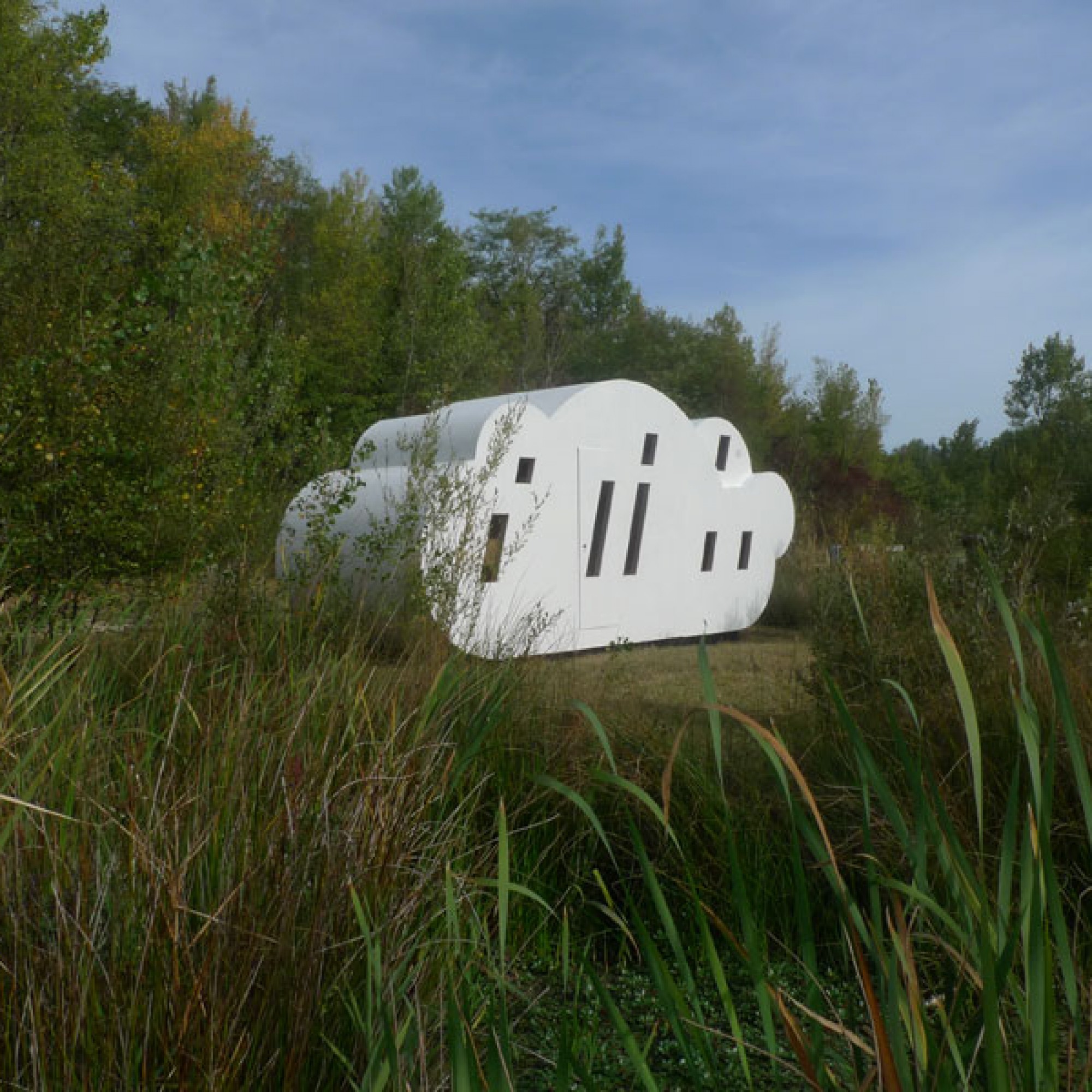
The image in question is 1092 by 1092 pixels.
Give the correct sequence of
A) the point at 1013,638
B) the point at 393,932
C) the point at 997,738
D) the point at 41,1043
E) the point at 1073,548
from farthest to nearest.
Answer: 1. the point at 1073,548
2. the point at 997,738
3. the point at 393,932
4. the point at 41,1043
5. the point at 1013,638

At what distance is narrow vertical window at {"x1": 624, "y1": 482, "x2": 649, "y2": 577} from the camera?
11.6m

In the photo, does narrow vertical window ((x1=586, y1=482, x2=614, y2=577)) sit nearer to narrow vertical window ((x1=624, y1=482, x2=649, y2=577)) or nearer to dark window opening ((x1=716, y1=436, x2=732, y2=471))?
narrow vertical window ((x1=624, y1=482, x2=649, y2=577))

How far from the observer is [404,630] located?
16.8 ft

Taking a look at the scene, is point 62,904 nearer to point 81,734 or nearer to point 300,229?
point 81,734

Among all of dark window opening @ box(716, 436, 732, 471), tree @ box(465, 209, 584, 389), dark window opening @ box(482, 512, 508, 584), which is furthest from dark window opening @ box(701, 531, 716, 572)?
tree @ box(465, 209, 584, 389)

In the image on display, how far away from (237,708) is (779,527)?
39.9ft

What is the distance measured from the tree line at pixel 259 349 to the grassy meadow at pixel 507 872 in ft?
3.65

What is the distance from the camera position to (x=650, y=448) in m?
11.8

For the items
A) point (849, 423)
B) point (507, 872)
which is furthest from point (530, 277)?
point (507, 872)

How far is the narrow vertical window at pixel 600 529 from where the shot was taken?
11016 mm

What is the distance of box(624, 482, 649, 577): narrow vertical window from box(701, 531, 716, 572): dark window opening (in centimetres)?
148

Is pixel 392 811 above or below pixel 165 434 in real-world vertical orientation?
below

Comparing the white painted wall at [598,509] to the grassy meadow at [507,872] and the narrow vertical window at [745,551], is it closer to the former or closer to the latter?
the narrow vertical window at [745,551]

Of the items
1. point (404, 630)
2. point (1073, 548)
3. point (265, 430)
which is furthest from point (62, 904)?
point (1073, 548)
